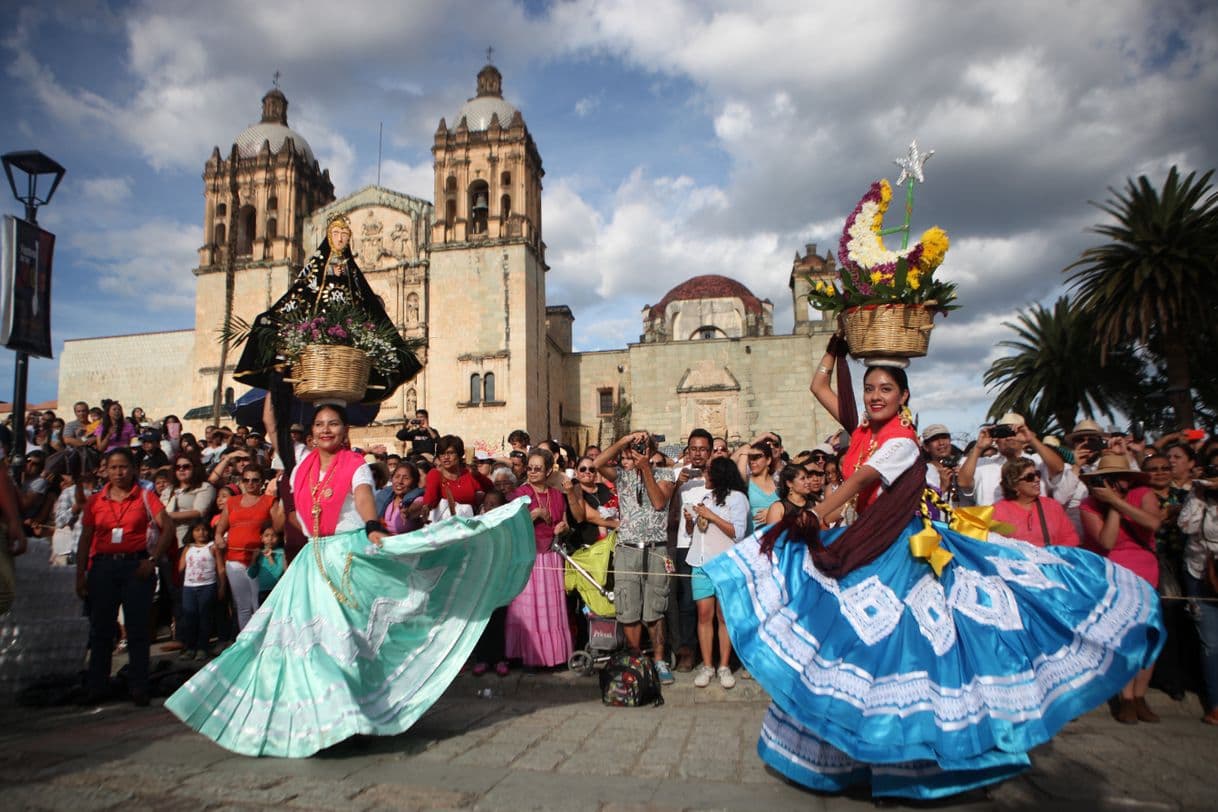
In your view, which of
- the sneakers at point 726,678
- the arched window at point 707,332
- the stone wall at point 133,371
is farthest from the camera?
the arched window at point 707,332

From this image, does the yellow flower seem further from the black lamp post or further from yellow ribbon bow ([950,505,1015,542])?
the black lamp post

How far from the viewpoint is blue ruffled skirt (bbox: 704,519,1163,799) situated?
3393 mm

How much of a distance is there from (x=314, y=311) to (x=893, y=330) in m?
4.22

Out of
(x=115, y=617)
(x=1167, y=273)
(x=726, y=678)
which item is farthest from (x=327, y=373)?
(x=1167, y=273)

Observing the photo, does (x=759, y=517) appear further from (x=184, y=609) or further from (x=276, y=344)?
(x=184, y=609)

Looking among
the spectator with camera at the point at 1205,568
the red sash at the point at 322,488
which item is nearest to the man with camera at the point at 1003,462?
the spectator with camera at the point at 1205,568

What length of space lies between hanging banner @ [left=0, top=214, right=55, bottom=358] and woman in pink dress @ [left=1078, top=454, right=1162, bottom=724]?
32.0 feet

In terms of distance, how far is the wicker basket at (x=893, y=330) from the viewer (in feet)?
13.2

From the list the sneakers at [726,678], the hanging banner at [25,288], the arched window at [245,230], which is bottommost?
the sneakers at [726,678]

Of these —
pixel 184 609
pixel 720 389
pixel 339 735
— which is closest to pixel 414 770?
pixel 339 735

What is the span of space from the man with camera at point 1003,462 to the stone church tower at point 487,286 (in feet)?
87.2

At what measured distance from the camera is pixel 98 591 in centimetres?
631

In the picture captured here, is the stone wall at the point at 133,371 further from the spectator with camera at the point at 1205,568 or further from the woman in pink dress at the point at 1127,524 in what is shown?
the spectator with camera at the point at 1205,568

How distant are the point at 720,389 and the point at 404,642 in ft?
107
